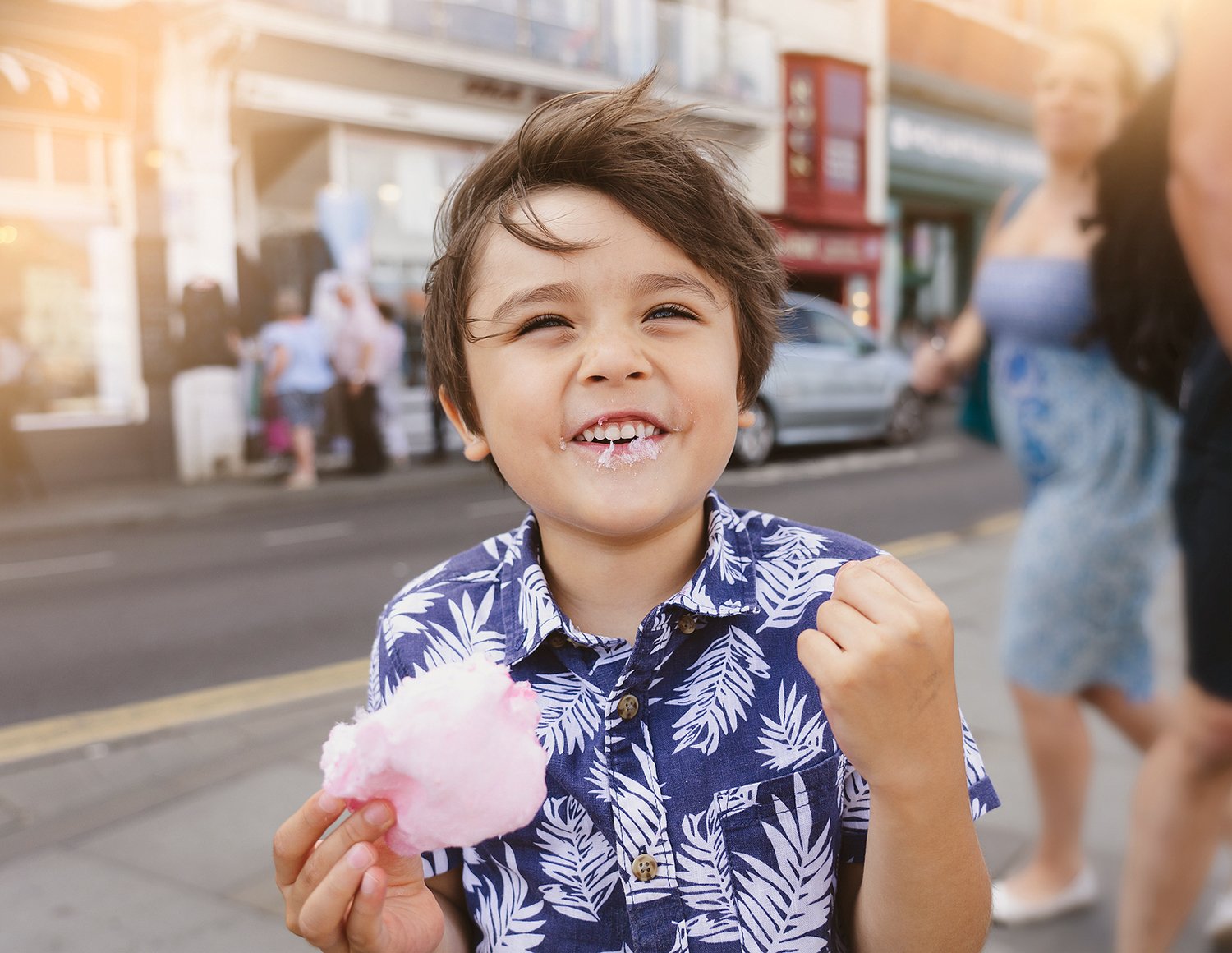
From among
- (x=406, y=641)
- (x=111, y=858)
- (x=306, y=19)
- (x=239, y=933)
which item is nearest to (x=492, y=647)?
(x=406, y=641)

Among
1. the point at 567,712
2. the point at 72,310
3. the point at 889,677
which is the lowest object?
the point at 567,712

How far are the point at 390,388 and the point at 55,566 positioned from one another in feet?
17.2

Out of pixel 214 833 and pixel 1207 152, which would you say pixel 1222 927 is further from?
pixel 214 833

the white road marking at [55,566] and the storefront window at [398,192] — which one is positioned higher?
the storefront window at [398,192]

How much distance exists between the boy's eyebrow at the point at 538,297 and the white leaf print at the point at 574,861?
576 mm

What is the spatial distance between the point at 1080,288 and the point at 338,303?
11137mm

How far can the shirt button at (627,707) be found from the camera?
1.29m

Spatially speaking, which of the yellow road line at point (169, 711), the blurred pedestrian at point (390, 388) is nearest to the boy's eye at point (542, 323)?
the yellow road line at point (169, 711)

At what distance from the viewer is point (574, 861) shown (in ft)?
4.31

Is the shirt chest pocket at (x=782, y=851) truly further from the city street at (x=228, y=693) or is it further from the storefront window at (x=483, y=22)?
the storefront window at (x=483, y=22)

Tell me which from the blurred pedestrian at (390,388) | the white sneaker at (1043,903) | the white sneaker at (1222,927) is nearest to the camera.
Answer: the white sneaker at (1222,927)

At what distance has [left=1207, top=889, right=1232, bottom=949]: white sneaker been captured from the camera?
254 centimetres

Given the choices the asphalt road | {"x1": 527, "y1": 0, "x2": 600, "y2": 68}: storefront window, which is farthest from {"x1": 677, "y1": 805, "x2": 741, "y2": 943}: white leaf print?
{"x1": 527, "y1": 0, "x2": 600, "y2": 68}: storefront window

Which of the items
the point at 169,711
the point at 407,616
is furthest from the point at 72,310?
the point at 407,616
